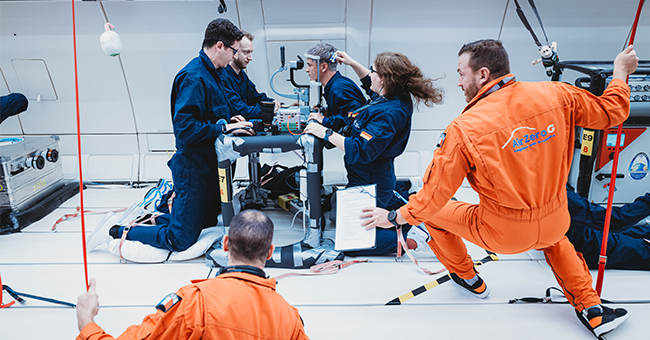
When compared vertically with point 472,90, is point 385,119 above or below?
below

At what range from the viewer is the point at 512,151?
194 cm

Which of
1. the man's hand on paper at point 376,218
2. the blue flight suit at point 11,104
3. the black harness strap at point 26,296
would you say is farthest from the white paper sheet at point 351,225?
the blue flight suit at point 11,104

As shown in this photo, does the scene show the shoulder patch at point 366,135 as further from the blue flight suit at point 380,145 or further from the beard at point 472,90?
the beard at point 472,90

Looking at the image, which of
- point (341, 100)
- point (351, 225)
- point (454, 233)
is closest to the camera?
point (454, 233)

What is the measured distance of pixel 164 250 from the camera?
314cm

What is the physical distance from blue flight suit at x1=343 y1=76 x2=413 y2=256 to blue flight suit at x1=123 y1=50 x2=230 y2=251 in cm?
101

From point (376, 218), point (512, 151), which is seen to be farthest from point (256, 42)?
point (512, 151)

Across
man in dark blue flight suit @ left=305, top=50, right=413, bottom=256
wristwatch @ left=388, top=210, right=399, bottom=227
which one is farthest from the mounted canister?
wristwatch @ left=388, top=210, right=399, bottom=227

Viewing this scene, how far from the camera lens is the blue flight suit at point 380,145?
9.37 feet

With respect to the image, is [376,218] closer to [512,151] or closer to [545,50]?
[512,151]

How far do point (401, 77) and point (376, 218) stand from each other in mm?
1085

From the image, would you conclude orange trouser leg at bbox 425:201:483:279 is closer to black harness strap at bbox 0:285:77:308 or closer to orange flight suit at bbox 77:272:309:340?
orange flight suit at bbox 77:272:309:340

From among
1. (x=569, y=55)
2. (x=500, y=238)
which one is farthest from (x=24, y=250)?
(x=569, y=55)

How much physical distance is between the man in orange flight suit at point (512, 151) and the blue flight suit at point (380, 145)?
721 mm
